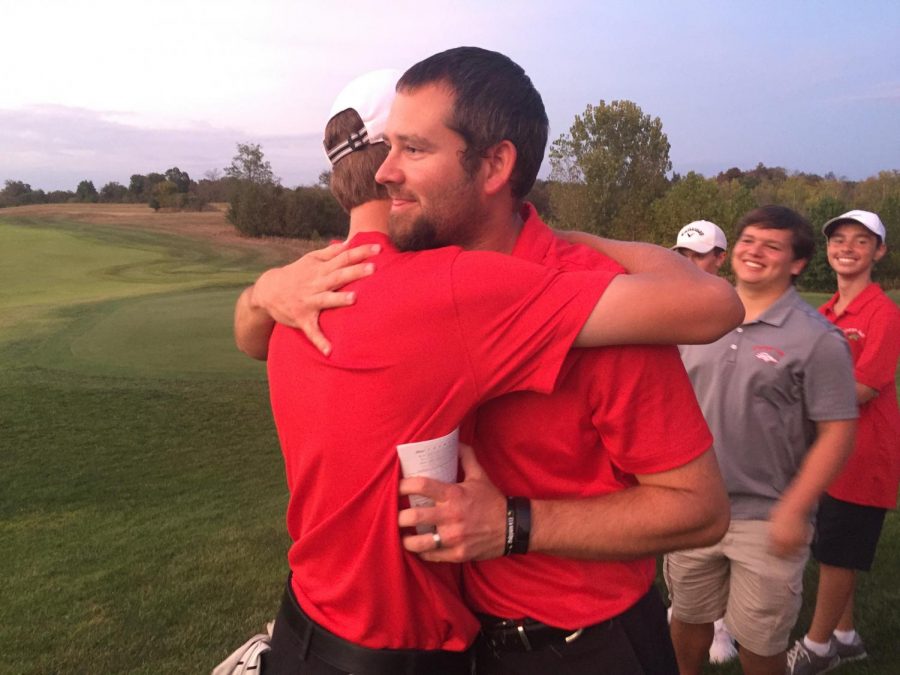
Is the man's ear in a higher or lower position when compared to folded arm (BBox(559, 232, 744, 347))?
higher

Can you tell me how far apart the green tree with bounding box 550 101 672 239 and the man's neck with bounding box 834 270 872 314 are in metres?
46.0

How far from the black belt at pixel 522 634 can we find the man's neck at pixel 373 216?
2.85 feet

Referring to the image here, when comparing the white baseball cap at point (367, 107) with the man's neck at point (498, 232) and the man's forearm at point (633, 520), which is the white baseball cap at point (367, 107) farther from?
the man's forearm at point (633, 520)

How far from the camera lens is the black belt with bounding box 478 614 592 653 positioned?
5.19 feet

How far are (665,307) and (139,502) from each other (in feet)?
17.5

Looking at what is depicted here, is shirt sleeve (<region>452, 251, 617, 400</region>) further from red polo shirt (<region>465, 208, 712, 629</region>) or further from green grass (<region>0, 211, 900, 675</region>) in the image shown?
green grass (<region>0, 211, 900, 675</region>)

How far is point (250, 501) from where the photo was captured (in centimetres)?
591

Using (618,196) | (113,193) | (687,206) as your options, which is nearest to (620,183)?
(618,196)

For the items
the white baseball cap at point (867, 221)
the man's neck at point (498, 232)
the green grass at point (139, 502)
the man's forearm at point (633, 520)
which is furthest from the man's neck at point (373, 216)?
the white baseball cap at point (867, 221)

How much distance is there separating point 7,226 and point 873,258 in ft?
118

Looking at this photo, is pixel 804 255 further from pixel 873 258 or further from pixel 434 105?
pixel 434 105

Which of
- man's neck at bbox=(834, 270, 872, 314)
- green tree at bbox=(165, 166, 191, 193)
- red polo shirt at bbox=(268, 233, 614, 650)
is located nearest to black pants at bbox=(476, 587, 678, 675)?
red polo shirt at bbox=(268, 233, 614, 650)

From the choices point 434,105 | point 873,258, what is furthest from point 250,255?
point 434,105

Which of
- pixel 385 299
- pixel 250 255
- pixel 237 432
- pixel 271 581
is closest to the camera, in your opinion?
pixel 385 299
